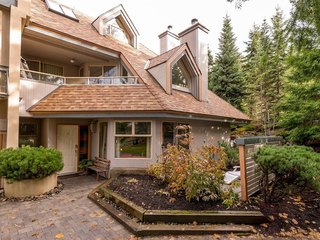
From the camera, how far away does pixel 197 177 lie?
4879mm

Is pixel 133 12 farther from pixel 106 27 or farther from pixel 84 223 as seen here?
pixel 84 223

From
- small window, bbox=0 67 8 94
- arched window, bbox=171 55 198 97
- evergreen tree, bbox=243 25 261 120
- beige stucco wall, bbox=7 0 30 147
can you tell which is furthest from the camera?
evergreen tree, bbox=243 25 261 120

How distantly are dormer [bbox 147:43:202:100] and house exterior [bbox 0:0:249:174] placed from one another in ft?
0.18

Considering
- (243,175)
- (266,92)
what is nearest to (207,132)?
(243,175)

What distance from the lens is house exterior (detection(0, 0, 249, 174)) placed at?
7.39 meters

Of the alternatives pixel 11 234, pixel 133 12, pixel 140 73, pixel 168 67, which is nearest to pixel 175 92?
pixel 168 67

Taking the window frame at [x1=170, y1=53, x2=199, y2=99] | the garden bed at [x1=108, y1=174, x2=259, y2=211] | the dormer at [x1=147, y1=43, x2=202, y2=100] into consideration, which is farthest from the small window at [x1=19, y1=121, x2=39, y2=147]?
the window frame at [x1=170, y1=53, x2=199, y2=99]

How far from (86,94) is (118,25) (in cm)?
673

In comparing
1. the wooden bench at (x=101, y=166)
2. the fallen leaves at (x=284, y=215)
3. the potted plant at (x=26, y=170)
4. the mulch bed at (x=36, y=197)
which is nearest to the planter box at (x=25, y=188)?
the potted plant at (x=26, y=170)

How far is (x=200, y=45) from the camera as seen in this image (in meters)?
12.4

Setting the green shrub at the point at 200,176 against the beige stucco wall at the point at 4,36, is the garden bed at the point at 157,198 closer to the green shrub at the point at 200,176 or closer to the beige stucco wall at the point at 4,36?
the green shrub at the point at 200,176

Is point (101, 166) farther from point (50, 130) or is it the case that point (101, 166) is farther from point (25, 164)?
point (25, 164)

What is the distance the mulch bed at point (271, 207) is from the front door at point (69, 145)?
13.5 ft

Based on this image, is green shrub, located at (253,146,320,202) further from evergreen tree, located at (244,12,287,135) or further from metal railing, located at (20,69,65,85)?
evergreen tree, located at (244,12,287,135)
